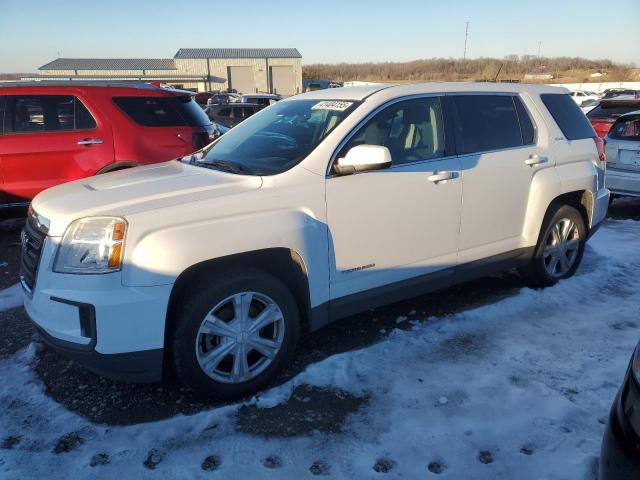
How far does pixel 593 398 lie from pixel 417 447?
1.18 metres

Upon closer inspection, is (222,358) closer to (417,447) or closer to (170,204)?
(170,204)

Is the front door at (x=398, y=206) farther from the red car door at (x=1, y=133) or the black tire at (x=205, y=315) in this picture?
the red car door at (x=1, y=133)

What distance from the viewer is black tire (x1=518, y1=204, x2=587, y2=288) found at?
4.54 m

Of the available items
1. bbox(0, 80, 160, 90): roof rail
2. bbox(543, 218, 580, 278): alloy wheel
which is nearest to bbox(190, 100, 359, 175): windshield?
→ bbox(543, 218, 580, 278): alloy wheel

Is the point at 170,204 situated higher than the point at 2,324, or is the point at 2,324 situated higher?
the point at 170,204

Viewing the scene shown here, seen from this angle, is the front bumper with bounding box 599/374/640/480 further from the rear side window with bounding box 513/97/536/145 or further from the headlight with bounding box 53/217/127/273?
the rear side window with bounding box 513/97/536/145

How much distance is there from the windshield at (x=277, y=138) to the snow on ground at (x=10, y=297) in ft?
6.89

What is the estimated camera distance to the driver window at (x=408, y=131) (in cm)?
346

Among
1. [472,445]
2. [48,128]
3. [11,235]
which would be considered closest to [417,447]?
[472,445]

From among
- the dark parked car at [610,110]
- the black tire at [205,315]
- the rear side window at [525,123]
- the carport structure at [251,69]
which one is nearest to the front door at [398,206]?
the black tire at [205,315]

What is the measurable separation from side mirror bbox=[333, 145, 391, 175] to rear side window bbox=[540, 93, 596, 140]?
2278mm

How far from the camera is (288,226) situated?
2.95 metres

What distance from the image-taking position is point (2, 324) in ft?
13.2

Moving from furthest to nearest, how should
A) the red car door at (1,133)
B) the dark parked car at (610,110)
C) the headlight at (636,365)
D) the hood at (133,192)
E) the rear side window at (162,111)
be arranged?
the dark parked car at (610,110)
the rear side window at (162,111)
the red car door at (1,133)
the hood at (133,192)
the headlight at (636,365)
